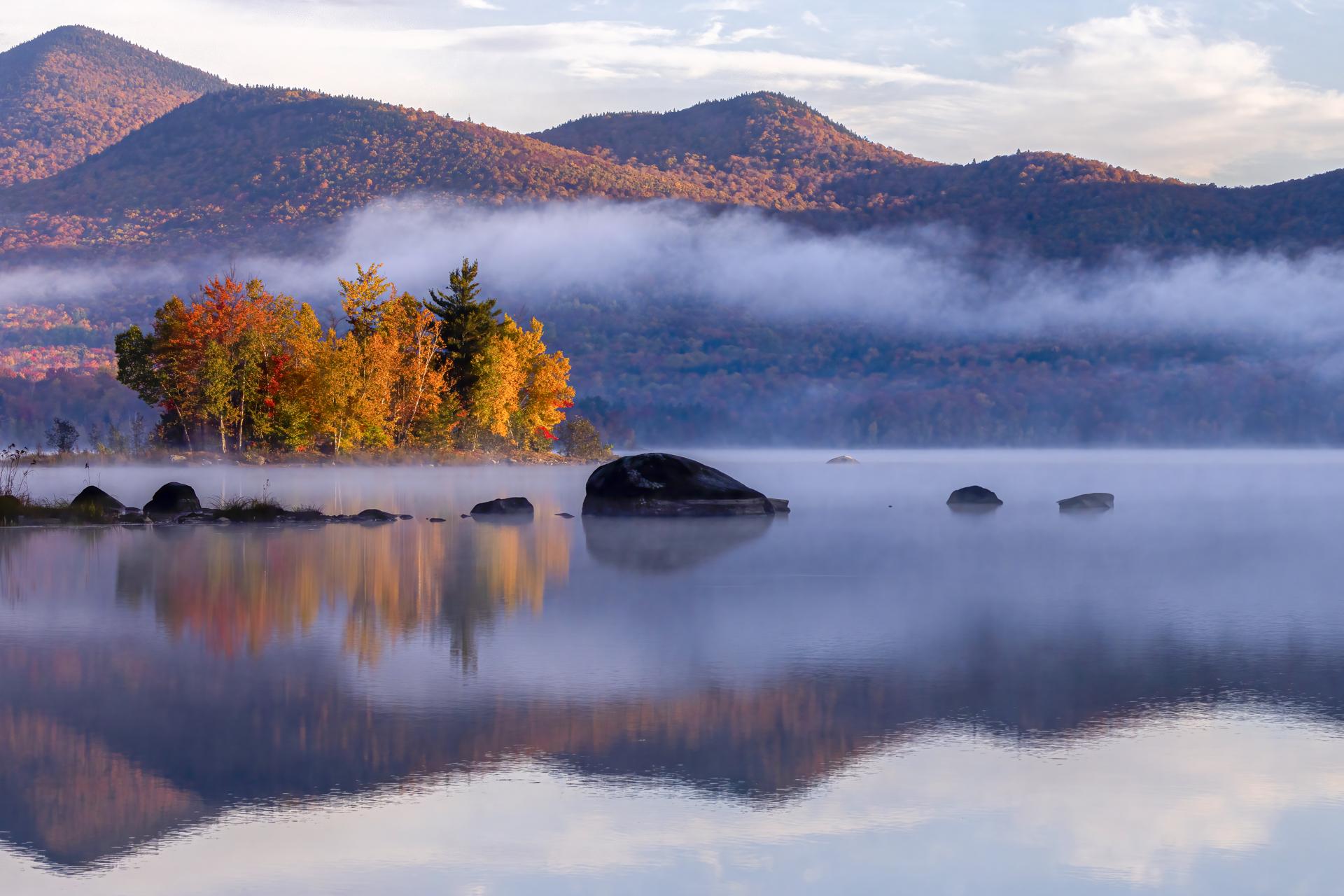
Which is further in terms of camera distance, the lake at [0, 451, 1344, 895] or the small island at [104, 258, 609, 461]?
the small island at [104, 258, 609, 461]

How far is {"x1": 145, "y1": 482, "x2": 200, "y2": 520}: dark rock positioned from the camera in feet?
125

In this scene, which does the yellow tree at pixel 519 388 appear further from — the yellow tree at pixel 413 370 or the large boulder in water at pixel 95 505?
the large boulder in water at pixel 95 505

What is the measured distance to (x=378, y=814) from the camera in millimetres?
9398

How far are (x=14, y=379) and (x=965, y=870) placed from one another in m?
147

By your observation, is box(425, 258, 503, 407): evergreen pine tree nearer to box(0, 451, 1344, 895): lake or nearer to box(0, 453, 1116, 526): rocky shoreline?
box(0, 453, 1116, 526): rocky shoreline

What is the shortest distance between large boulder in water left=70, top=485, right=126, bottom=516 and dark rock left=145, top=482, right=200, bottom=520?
0.82m

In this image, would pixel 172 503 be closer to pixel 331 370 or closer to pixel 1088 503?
pixel 1088 503

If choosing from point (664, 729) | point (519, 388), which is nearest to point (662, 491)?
point (664, 729)

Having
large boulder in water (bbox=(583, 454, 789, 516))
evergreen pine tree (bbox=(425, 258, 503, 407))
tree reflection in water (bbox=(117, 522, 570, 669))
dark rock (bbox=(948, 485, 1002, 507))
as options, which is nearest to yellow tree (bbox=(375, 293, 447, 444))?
evergreen pine tree (bbox=(425, 258, 503, 407))

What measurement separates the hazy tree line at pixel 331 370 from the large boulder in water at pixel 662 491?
115 ft

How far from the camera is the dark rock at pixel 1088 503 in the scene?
154 ft

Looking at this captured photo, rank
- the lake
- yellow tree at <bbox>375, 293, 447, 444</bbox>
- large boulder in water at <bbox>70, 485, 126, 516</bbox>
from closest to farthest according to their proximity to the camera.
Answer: the lake < large boulder in water at <bbox>70, 485, 126, 516</bbox> < yellow tree at <bbox>375, 293, 447, 444</bbox>

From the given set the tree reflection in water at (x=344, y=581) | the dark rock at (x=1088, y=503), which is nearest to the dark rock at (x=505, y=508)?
the tree reflection in water at (x=344, y=581)

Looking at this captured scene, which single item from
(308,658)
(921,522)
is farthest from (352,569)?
(921,522)
